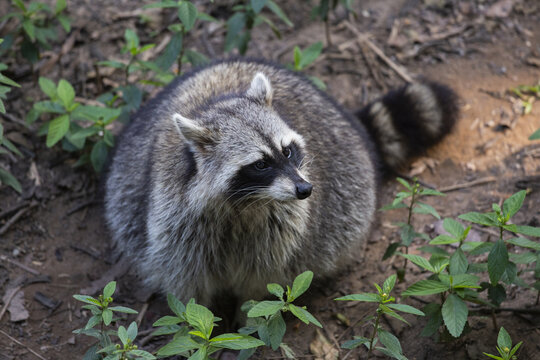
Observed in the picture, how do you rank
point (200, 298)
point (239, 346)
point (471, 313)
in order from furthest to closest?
point (200, 298) → point (471, 313) → point (239, 346)

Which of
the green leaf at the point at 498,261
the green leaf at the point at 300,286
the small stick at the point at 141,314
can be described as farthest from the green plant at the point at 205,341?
the small stick at the point at 141,314

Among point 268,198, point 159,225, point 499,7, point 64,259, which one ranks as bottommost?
point 64,259

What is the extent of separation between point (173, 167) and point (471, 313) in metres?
2.05

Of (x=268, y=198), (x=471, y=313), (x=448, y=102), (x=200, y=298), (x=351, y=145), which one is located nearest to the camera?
(x=268, y=198)

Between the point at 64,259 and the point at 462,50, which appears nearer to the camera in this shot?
the point at 64,259

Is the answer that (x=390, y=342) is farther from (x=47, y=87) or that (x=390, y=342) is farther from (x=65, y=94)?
(x=47, y=87)

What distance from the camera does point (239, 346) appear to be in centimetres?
261

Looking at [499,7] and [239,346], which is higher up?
[499,7]

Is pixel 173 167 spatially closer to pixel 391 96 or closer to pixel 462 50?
pixel 391 96

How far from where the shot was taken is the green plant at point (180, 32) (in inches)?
167

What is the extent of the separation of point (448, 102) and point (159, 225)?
9.11ft

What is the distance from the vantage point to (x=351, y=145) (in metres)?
4.43

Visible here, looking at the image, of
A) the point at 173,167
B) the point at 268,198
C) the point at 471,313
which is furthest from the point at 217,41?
the point at 471,313

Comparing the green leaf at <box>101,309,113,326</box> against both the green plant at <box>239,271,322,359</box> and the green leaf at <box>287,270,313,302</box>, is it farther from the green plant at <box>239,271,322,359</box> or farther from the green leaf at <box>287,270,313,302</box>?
the green leaf at <box>287,270,313,302</box>
